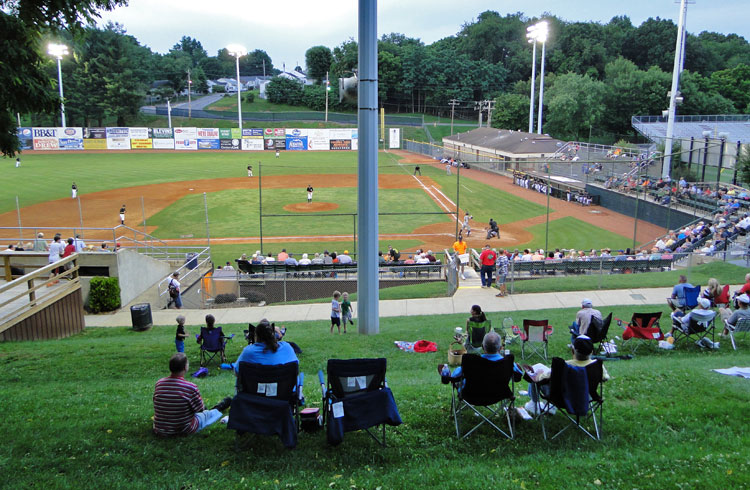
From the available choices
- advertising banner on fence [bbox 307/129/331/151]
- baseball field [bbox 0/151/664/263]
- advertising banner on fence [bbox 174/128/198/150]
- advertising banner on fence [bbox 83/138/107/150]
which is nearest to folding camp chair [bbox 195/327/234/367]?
baseball field [bbox 0/151/664/263]

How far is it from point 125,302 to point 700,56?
367 ft

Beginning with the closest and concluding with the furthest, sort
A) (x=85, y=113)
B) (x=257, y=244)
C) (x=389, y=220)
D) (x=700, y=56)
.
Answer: (x=257, y=244) < (x=389, y=220) < (x=85, y=113) < (x=700, y=56)

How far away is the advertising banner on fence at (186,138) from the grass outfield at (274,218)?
3610 cm

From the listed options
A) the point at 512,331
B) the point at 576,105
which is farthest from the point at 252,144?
the point at 512,331

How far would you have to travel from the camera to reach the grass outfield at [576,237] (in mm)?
28406

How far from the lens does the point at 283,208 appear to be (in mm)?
36844

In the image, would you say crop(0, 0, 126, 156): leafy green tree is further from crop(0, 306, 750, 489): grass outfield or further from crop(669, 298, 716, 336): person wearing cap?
crop(669, 298, 716, 336): person wearing cap

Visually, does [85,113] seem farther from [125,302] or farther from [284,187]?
[125,302]

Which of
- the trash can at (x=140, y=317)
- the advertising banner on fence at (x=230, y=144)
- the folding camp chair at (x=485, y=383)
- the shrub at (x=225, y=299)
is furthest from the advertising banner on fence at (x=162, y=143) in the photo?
the folding camp chair at (x=485, y=383)

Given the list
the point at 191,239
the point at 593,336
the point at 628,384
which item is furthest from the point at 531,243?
the point at 628,384

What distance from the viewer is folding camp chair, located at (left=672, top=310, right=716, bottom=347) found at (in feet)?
34.3

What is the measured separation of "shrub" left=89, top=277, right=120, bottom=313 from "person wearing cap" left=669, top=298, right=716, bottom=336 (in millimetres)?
15052

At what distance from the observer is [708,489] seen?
4992mm

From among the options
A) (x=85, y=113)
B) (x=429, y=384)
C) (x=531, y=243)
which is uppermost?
(x=85, y=113)
